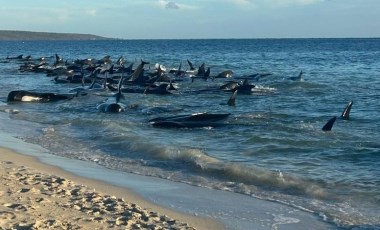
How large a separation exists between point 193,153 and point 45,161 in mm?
3033

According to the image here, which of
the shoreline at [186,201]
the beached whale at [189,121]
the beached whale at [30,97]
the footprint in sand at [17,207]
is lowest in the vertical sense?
the beached whale at [30,97]

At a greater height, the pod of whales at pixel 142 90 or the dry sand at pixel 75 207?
the dry sand at pixel 75 207

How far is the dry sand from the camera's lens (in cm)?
755

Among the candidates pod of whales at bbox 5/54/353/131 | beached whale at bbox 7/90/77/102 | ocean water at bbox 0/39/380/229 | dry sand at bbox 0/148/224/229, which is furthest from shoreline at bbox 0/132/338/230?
beached whale at bbox 7/90/77/102

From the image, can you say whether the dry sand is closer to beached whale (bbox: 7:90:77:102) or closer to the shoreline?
the shoreline

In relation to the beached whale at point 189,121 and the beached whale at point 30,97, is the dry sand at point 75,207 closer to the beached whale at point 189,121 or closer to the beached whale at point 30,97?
the beached whale at point 189,121

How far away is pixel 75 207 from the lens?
27.3 feet

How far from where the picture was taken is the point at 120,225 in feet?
25.0

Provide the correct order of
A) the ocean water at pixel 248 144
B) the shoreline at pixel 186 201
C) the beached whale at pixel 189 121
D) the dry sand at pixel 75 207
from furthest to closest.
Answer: the beached whale at pixel 189 121 → the ocean water at pixel 248 144 → the shoreline at pixel 186 201 → the dry sand at pixel 75 207

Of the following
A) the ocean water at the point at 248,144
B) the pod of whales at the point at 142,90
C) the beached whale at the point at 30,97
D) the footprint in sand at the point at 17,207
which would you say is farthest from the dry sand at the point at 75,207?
the beached whale at the point at 30,97

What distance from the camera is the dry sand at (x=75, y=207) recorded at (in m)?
7.55

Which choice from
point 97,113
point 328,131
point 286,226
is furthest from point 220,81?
point 286,226

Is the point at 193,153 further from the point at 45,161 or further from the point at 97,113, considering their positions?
the point at 97,113

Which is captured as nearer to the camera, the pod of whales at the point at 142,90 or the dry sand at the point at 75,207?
the dry sand at the point at 75,207
